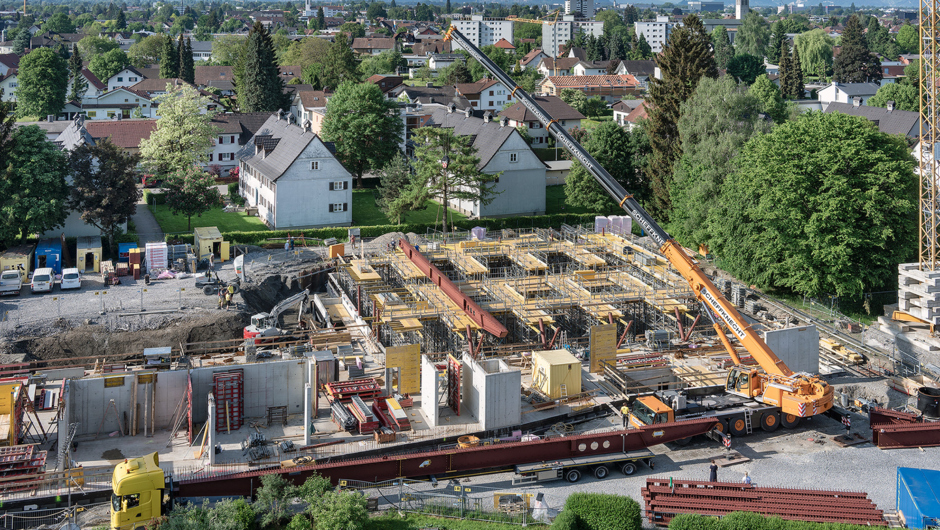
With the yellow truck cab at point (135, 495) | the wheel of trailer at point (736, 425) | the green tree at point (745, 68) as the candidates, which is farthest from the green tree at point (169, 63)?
the wheel of trailer at point (736, 425)

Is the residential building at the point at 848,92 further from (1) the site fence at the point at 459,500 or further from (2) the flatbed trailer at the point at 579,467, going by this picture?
(1) the site fence at the point at 459,500

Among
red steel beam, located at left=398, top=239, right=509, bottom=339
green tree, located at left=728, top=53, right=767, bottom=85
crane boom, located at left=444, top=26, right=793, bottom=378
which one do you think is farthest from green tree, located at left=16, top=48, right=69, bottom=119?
green tree, located at left=728, top=53, right=767, bottom=85

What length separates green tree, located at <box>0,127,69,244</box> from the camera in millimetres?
51594

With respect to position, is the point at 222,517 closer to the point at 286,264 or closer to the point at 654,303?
the point at 654,303

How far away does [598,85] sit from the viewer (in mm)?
137500

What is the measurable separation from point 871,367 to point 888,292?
8.70 m

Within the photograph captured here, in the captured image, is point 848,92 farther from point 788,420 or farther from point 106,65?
point 106,65

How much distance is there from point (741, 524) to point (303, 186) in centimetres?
4310

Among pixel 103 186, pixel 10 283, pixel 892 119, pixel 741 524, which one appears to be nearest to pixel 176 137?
pixel 103 186

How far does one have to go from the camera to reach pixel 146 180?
7319 cm

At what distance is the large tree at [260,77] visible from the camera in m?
95.1

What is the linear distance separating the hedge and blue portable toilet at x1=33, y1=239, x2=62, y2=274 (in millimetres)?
38115

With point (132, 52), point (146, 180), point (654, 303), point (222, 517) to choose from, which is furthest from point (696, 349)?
point (132, 52)

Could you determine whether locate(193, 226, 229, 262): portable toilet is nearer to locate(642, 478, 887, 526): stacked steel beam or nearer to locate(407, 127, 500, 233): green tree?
locate(407, 127, 500, 233): green tree
